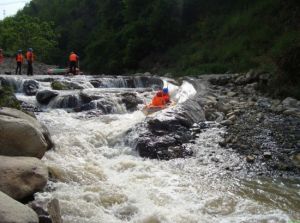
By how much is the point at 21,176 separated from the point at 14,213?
1591 mm

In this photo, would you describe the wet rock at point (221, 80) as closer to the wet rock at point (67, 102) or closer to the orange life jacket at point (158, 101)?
the orange life jacket at point (158, 101)

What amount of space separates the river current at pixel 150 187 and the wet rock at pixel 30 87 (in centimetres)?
607

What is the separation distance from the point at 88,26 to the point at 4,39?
987 cm

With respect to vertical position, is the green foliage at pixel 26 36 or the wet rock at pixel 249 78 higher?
the green foliage at pixel 26 36

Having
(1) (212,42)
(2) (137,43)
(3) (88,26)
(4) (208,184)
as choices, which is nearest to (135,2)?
(2) (137,43)

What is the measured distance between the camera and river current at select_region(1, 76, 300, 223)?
627 centimetres

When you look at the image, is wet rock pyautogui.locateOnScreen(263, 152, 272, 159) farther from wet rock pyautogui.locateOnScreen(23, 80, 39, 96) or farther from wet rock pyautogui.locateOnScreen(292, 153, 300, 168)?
wet rock pyautogui.locateOnScreen(23, 80, 39, 96)

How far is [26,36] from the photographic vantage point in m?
40.9

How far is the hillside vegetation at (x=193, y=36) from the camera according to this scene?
918 inches

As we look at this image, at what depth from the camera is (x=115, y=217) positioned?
20.2 ft

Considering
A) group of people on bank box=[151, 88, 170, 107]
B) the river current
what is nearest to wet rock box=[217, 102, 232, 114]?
group of people on bank box=[151, 88, 170, 107]

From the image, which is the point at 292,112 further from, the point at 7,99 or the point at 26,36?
the point at 26,36

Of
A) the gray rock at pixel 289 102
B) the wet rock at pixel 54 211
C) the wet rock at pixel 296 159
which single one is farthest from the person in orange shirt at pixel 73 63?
the wet rock at pixel 54 211

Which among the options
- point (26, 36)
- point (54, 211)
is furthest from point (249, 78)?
point (26, 36)
